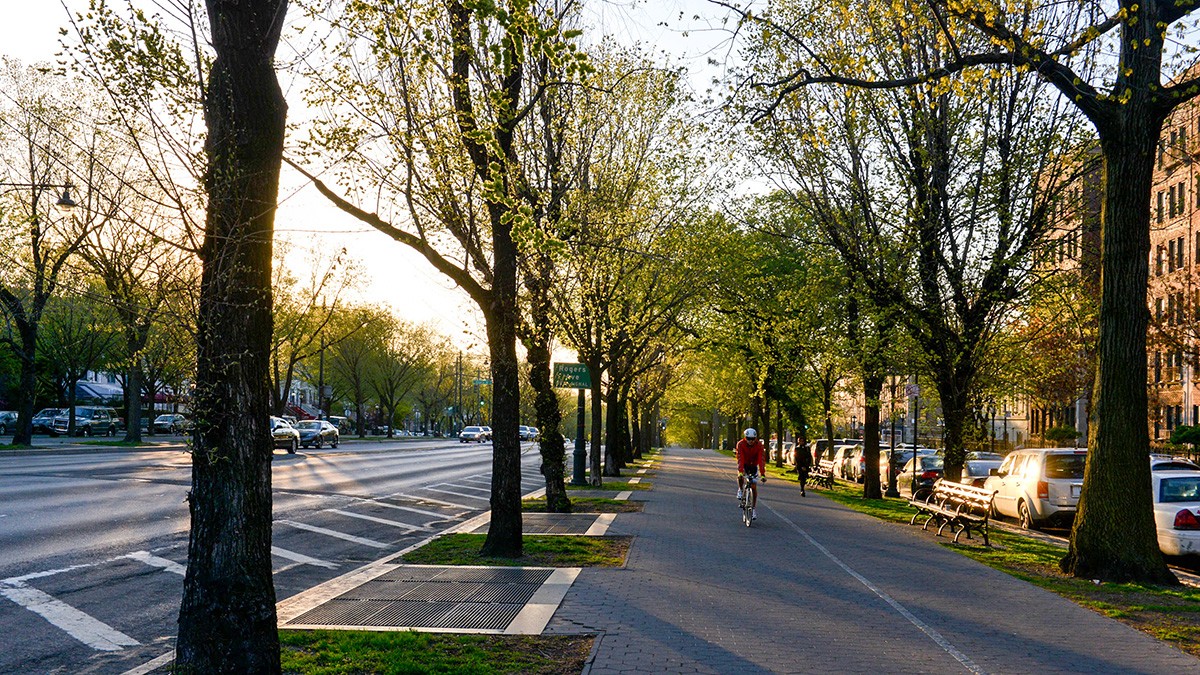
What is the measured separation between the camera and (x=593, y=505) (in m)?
21.7

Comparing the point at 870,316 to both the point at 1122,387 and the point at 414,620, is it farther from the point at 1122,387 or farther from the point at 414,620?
the point at 414,620

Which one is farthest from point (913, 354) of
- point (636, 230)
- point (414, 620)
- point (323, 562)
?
point (414, 620)

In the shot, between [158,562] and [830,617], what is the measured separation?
772cm

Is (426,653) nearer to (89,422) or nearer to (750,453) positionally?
(750,453)

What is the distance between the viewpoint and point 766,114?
13000 millimetres

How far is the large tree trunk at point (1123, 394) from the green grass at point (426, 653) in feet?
24.0

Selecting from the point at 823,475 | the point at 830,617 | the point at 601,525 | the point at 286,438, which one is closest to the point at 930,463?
the point at 823,475

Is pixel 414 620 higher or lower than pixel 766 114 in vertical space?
lower

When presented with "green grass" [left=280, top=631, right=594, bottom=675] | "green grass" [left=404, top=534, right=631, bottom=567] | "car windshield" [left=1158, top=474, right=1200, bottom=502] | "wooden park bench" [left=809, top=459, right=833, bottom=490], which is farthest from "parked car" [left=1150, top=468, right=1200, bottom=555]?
"wooden park bench" [left=809, top=459, right=833, bottom=490]

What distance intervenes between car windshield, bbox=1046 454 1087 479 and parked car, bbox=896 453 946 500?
12.4 ft

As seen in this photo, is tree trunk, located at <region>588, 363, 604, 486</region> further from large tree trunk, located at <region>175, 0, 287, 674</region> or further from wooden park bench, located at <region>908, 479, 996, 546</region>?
large tree trunk, located at <region>175, 0, 287, 674</region>

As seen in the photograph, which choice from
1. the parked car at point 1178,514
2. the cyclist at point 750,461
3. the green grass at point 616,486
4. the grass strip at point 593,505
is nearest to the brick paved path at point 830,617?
the cyclist at point 750,461

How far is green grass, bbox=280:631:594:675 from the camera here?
266 inches

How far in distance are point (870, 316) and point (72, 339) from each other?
1734 inches
